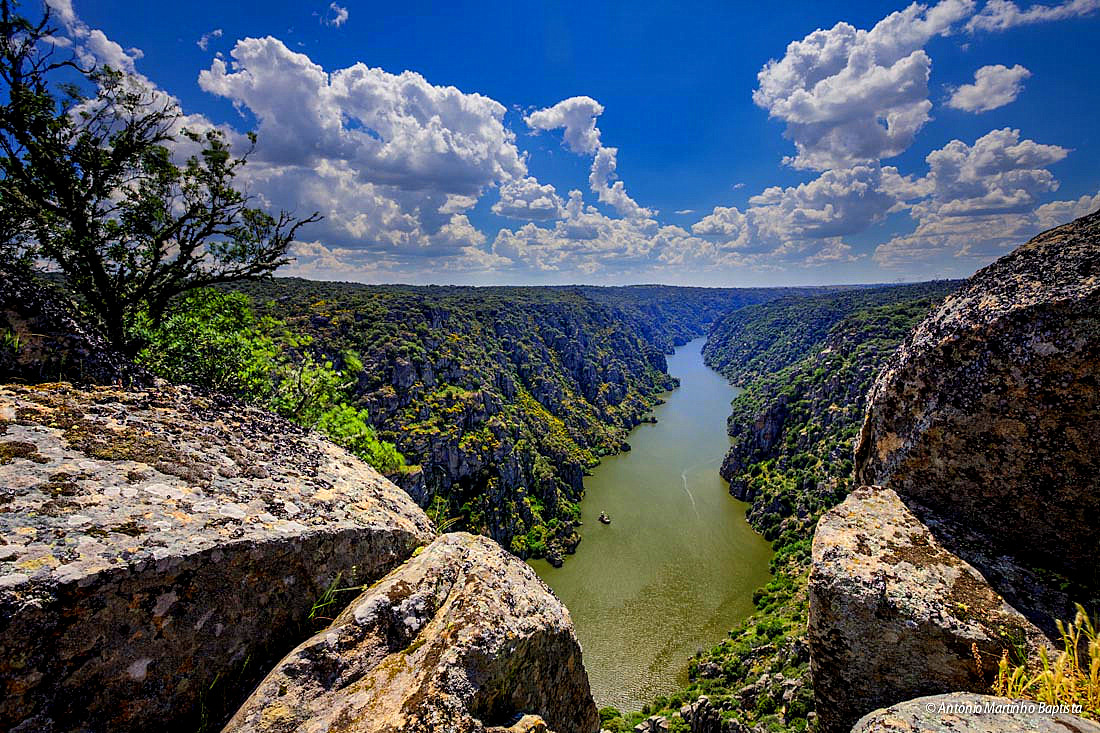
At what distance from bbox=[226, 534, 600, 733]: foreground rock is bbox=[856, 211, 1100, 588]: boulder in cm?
519

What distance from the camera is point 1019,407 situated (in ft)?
16.8

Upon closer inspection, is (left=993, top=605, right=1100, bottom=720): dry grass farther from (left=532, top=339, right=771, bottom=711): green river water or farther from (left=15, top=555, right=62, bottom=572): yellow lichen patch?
(left=532, top=339, right=771, bottom=711): green river water

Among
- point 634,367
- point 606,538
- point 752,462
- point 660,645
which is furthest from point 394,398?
point 634,367

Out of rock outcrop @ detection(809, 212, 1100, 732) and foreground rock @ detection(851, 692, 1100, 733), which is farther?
rock outcrop @ detection(809, 212, 1100, 732)

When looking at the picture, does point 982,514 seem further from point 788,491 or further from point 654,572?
point 788,491

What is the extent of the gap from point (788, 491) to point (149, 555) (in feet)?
270

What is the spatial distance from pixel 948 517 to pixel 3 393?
33.2 ft

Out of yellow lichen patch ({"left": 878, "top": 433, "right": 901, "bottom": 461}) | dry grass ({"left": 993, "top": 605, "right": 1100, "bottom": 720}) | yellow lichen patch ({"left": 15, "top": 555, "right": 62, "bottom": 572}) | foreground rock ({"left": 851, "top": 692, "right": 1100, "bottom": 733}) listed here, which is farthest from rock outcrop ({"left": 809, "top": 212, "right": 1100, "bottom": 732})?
yellow lichen patch ({"left": 15, "top": 555, "right": 62, "bottom": 572})

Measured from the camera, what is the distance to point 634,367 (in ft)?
609

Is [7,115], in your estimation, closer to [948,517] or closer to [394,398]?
[948,517]

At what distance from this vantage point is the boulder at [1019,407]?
4785mm

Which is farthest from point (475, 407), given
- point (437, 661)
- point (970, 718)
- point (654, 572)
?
point (970, 718)

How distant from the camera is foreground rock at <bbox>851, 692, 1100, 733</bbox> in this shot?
125 inches

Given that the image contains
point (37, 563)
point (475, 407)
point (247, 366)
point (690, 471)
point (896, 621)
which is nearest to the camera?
point (37, 563)
